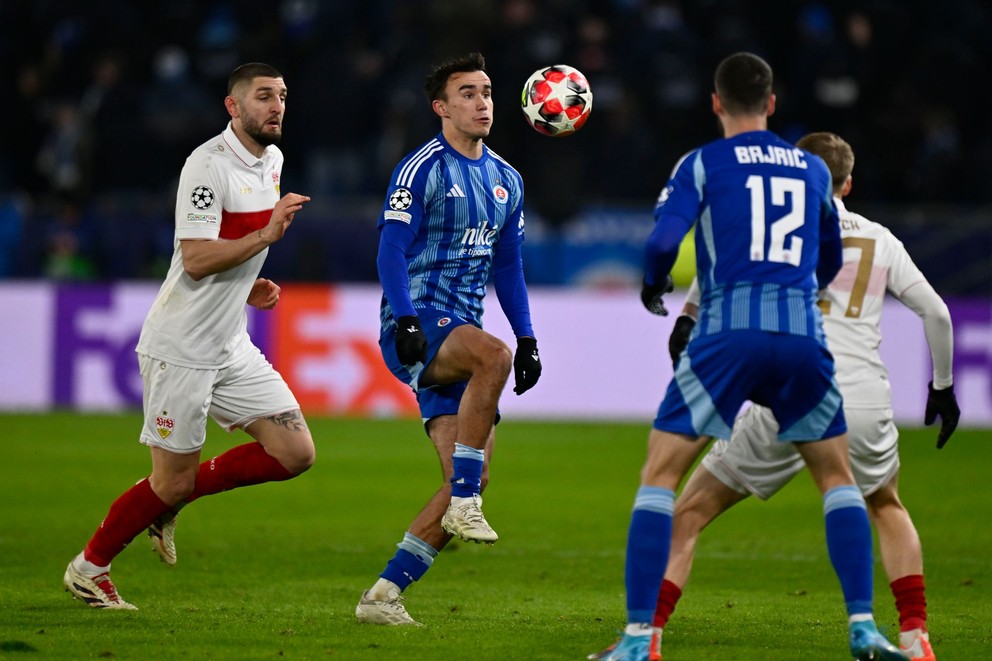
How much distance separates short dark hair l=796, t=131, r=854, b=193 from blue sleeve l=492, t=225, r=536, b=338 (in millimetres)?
1450

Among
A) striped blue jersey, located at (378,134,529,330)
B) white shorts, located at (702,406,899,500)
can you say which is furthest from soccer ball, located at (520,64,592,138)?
white shorts, located at (702,406,899,500)

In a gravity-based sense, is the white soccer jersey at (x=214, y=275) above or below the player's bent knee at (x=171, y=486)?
above

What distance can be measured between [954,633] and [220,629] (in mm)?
3150

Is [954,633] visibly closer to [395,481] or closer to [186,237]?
[186,237]

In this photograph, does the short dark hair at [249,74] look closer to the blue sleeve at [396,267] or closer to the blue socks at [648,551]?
the blue sleeve at [396,267]

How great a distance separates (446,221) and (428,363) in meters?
0.64

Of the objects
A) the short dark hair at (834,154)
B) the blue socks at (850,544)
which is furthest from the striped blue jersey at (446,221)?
the blue socks at (850,544)

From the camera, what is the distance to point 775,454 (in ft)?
20.1

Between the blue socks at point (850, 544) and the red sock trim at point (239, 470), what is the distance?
111 inches

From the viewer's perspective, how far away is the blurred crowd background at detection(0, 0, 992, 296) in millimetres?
16609

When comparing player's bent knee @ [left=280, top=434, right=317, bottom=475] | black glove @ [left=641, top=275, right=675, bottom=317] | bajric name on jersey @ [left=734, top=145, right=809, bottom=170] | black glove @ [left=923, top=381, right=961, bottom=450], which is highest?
bajric name on jersey @ [left=734, top=145, right=809, bottom=170]

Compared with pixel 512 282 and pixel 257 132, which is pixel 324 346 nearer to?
pixel 257 132

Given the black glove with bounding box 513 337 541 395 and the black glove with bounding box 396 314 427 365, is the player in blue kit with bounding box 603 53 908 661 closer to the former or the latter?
the black glove with bounding box 396 314 427 365

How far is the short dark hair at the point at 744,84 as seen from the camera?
5.54 metres
